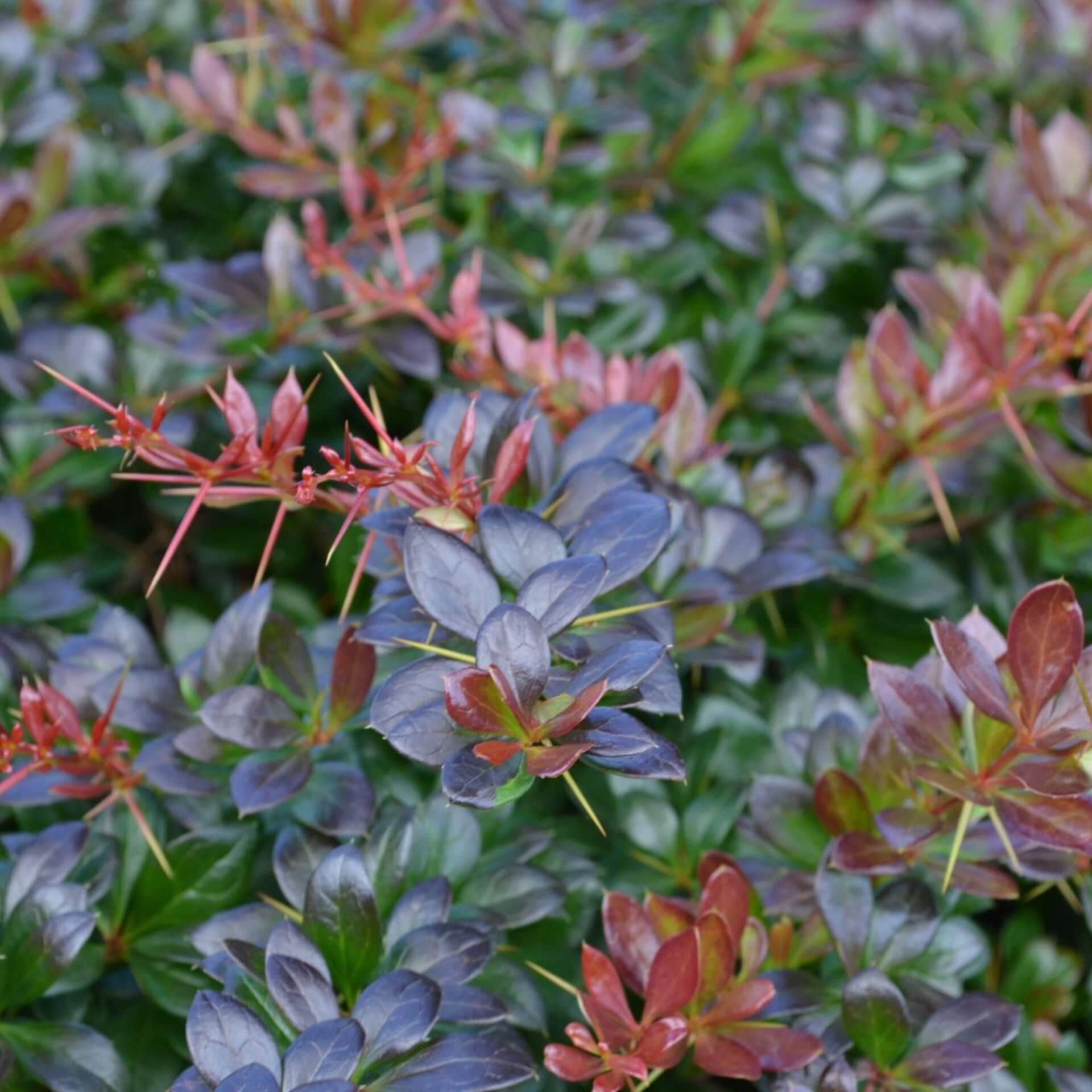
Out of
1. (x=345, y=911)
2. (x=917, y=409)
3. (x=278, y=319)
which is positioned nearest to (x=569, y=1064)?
(x=345, y=911)

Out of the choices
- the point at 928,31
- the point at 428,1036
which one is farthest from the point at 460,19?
the point at 428,1036

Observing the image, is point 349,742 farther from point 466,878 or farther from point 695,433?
point 695,433

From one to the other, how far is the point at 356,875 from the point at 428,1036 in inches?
4.3

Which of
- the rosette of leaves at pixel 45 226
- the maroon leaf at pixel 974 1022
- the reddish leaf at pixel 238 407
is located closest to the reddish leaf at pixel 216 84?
the rosette of leaves at pixel 45 226

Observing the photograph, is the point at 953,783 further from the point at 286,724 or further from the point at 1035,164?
the point at 1035,164

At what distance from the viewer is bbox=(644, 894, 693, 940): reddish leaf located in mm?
806

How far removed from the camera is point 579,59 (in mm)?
1354

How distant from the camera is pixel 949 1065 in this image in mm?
752

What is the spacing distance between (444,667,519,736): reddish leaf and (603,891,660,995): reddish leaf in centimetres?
18

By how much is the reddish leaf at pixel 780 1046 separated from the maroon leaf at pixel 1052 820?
0.60 ft

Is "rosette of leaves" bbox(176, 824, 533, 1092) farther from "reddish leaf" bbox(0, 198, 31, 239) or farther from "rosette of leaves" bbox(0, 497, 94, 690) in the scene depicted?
"reddish leaf" bbox(0, 198, 31, 239)

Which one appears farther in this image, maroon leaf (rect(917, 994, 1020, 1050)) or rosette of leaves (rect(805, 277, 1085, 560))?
rosette of leaves (rect(805, 277, 1085, 560))

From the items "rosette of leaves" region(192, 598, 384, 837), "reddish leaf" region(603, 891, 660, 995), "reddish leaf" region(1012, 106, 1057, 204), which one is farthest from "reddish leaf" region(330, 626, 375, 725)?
"reddish leaf" region(1012, 106, 1057, 204)

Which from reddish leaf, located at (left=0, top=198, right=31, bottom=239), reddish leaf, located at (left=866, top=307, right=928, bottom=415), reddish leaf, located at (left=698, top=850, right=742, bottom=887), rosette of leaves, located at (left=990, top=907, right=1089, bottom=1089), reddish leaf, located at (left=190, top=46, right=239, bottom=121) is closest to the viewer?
reddish leaf, located at (left=698, top=850, right=742, bottom=887)
